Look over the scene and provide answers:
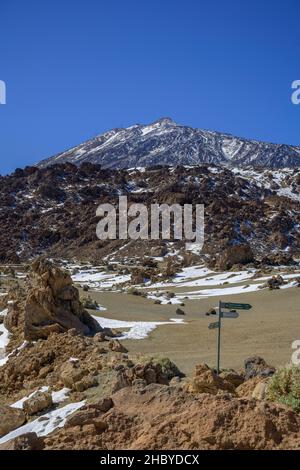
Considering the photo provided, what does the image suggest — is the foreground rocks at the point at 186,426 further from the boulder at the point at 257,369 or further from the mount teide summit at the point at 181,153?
the mount teide summit at the point at 181,153

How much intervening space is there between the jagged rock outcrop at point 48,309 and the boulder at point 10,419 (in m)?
6.31

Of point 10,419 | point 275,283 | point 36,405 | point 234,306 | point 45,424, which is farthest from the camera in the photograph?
point 275,283

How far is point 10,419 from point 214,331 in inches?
428

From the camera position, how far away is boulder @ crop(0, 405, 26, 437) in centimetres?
658

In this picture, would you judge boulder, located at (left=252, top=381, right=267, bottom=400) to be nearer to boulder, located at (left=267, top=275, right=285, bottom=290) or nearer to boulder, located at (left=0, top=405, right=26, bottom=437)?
boulder, located at (left=0, top=405, right=26, bottom=437)

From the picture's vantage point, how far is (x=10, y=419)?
6.69 meters

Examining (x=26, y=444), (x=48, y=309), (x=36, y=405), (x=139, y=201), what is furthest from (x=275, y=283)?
(x=139, y=201)

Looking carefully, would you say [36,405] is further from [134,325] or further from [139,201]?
[139,201]

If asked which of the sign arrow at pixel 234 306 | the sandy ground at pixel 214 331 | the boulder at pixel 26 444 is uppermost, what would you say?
the sign arrow at pixel 234 306

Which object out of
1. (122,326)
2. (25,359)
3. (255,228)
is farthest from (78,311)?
(255,228)

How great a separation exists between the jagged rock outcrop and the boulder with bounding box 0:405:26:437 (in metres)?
6.31

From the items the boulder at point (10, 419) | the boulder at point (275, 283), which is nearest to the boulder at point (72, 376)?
the boulder at point (10, 419)

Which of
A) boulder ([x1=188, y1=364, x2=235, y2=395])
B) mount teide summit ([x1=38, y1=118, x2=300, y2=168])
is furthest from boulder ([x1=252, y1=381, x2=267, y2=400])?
mount teide summit ([x1=38, y1=118, x2=300, y2=168])

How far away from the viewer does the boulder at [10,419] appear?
21.6 ft
